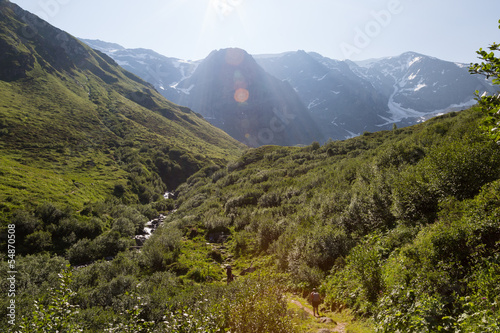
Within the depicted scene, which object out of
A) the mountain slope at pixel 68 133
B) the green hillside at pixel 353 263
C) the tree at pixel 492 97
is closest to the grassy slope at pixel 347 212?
the green hillside at pixel 353 263

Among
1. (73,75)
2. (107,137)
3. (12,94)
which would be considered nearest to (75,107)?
(12,94)

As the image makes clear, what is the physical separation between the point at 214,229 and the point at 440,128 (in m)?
32.3

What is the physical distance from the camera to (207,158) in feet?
428

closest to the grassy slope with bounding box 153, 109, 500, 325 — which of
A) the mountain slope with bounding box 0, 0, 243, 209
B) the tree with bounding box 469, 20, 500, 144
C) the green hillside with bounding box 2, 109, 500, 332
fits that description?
the green hillside with bounding box 2, 109, 500, 332

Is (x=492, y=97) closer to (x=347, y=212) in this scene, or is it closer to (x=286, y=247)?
(x=347, y=212)

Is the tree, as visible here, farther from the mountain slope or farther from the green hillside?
the mountain slope

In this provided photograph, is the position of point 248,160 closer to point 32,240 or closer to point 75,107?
point 32,240

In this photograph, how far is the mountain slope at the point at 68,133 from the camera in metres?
64.4

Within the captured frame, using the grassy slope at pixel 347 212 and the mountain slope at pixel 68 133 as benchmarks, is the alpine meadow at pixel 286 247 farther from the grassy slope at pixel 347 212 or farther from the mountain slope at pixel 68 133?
the mountain slope at pixel 68 133

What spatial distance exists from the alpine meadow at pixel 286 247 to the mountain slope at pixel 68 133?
1.42 metres

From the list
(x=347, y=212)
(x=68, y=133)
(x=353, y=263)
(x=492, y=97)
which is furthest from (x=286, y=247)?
(x=68, y=133)

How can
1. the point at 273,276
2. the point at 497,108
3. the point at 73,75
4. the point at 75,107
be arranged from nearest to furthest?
the point at 497,108
the point at 273,276
the point at 75,107
the point at 73,75

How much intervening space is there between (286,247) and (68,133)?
374 feet

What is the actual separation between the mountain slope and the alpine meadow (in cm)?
142
